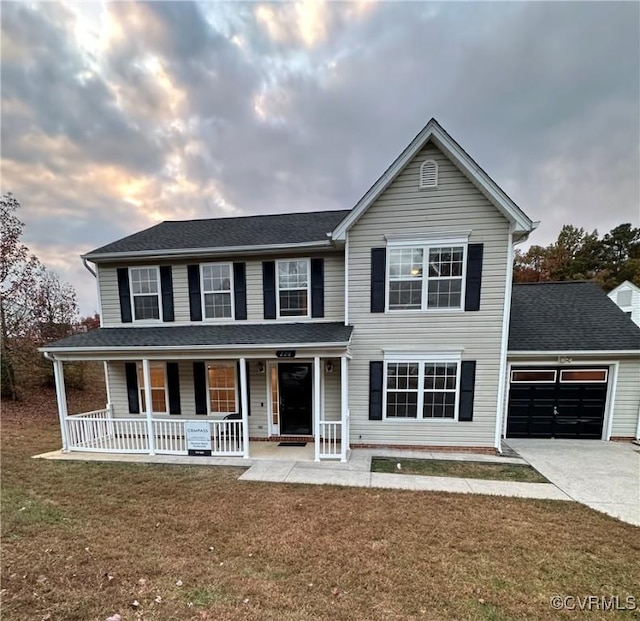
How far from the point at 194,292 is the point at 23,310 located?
10.7m

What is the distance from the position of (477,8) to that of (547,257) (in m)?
23.6

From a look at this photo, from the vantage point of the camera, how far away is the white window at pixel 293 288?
8.52 metres

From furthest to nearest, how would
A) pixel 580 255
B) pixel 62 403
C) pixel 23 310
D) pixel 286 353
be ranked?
pixel 580 255
pixel 23 310
pixel 62 403
pixel 286 353

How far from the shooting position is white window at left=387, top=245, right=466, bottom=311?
7.58 m

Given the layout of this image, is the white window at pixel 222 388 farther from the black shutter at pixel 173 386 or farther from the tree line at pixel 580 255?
the tree line at pixel 580 255

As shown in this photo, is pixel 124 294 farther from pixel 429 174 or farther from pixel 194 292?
pixel 429 174

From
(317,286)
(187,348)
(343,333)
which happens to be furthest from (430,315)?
(187,348)

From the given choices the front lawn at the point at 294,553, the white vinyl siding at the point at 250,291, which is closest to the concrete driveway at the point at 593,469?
the front lawn at the point at 294,553

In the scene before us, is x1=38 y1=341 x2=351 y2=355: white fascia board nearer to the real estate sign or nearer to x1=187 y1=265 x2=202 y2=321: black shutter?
x1=187 y1=265 x2=202 y2=321: black shutter

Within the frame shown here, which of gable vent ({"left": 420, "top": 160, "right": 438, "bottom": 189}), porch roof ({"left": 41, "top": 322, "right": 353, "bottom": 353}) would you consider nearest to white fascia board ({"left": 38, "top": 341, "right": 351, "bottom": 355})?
porch roof ({"left": 41, "top": 322, "right": 353, "bottom": 353})

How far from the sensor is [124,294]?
9273 millimetres

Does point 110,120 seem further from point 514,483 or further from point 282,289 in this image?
point 514,483

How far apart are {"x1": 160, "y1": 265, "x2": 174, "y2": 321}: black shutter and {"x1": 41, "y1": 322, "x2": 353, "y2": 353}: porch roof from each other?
1.55 feet

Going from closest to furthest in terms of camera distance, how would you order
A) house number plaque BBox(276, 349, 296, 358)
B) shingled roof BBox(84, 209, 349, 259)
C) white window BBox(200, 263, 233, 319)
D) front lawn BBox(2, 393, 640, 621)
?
front lawn BBox(2, 393, 640, 621)
house number plaque BBox(276, 349, 296, 358)
shingled roof BBox(84, 209, 349, 259)
white window BBox(200, 263, 233, 319)
